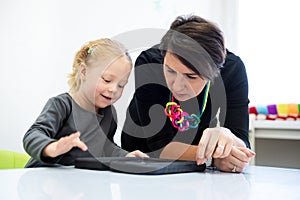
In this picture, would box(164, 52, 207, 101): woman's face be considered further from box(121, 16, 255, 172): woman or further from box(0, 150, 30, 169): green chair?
box(0, 150, 30, 169): green chair

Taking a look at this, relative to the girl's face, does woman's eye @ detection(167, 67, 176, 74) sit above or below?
above

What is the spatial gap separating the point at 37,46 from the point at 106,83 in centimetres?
77

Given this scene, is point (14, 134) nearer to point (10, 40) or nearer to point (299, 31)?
point (10, 40)

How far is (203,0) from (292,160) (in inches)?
46.3

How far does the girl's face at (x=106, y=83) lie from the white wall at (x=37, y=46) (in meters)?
0.25

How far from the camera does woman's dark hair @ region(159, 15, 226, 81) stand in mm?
1007

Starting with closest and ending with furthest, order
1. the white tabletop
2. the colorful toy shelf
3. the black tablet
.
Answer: the white tabletop
the black tablet
the colorful toy shelf

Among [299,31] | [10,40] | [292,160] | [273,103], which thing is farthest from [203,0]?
[10,40]

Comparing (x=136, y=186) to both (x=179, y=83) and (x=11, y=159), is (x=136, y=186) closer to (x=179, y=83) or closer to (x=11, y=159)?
(x=179, y=83)

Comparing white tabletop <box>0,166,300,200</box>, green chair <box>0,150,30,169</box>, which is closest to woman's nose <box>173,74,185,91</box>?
white tabletop <box>0,166,300,200</box>

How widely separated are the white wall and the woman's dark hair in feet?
1.66

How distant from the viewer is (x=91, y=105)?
1.23 meters

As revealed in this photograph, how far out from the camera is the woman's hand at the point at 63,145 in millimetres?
750

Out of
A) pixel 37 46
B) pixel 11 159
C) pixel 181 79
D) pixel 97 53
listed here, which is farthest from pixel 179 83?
pixel 37 46
